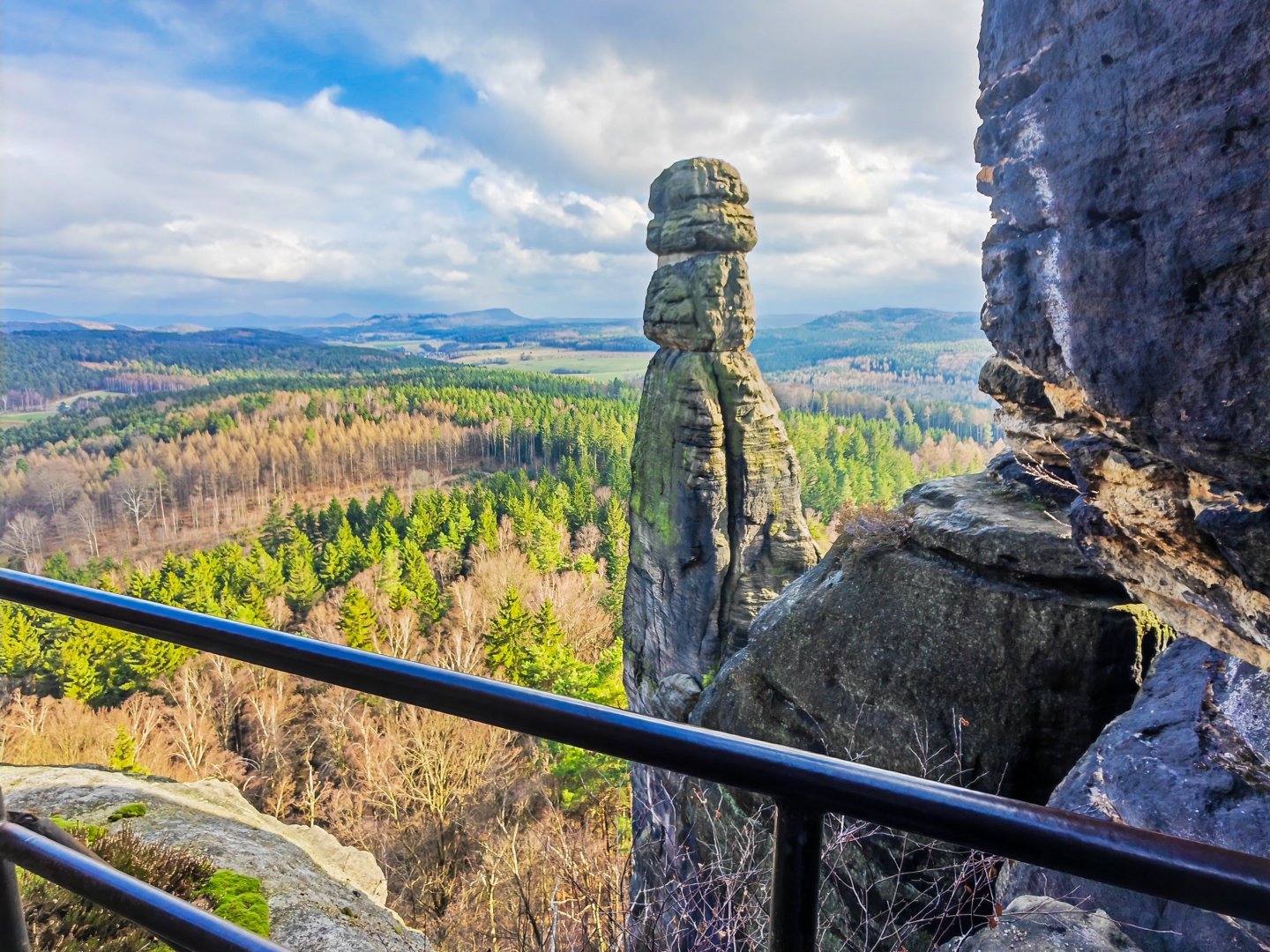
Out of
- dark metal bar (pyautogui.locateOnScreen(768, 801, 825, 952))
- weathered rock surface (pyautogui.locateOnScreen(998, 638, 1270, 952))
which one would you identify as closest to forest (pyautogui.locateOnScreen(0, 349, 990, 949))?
weathered rock surface (pyautogui.locateOnScreen(998, 638, 1270, 952))

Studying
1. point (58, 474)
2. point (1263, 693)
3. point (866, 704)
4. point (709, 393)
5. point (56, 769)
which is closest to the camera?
point (1263, 693)

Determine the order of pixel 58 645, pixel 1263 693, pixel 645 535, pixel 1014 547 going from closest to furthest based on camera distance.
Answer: pixel 1263 693, pixel 1014 547, pixel 645 535, pixel 58 645

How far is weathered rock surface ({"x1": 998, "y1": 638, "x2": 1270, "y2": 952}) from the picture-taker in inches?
146

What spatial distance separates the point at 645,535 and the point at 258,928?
1682 cm

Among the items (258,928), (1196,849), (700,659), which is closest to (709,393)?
A: (700,659)

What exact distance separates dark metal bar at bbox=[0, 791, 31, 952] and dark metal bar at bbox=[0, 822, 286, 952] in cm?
14

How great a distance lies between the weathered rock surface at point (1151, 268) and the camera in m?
2.66

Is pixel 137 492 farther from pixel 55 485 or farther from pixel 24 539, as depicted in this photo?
pixel 24 539

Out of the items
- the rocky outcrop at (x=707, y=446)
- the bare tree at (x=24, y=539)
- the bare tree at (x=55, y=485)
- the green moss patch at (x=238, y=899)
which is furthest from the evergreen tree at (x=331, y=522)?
the green moss patch at (x=238, y=899)

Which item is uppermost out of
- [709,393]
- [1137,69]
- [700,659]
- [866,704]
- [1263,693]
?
[1137,69]

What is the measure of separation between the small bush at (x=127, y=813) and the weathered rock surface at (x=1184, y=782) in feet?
17.6

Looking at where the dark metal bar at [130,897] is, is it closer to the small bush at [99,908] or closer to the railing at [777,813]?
the railing at [777,813]

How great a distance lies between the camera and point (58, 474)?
5784 centimetres

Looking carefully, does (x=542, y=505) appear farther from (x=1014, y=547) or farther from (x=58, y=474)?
(x=1014, y=547)
